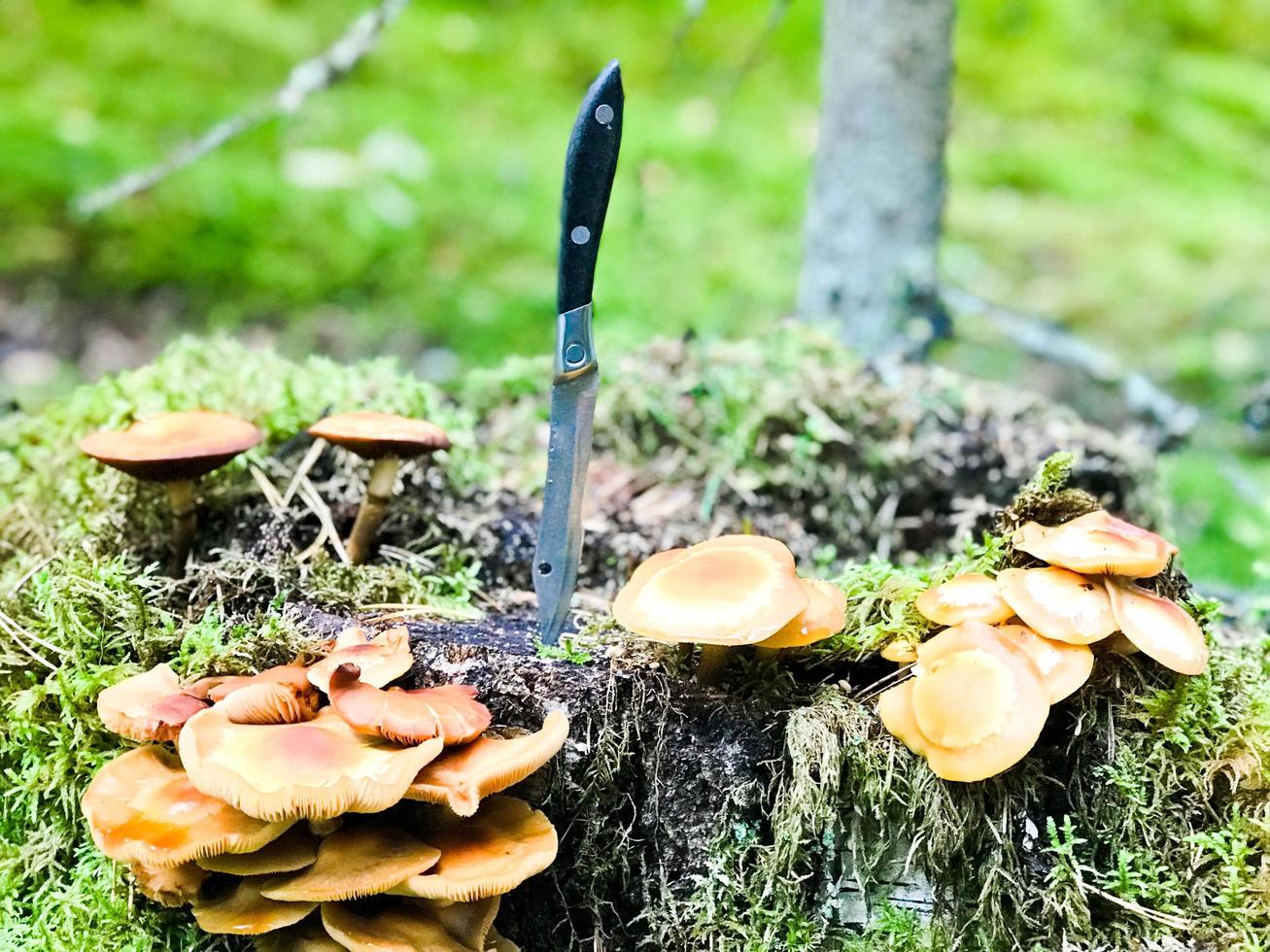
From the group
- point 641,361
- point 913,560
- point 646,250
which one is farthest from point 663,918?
point 646,250

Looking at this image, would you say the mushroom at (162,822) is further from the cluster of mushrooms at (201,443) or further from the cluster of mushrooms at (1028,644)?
the cluster of mushrooms at (1028,644)

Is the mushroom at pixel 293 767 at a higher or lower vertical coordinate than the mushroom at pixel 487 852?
higher

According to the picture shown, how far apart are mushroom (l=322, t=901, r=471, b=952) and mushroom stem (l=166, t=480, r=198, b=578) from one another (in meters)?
1.05

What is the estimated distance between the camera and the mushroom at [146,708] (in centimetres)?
153

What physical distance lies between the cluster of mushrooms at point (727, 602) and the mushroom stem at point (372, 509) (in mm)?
762

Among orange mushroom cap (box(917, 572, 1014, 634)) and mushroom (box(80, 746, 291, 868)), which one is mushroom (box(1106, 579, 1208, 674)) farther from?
mushroom (box(80, 746, 291, 868))

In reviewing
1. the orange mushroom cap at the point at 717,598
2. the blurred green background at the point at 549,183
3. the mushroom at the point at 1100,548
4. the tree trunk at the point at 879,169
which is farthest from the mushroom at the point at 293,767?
the blurred green background at the point at 549,183

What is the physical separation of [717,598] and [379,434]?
0.82 meters

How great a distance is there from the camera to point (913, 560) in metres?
3.03

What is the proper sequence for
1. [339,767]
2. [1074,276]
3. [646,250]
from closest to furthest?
1. [339,767]
2. [646,250]
3. [1074,276]

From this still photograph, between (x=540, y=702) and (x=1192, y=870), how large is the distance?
1.26 meters

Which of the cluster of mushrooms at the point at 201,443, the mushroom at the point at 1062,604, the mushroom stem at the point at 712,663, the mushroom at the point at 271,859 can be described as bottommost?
the mushroom at the point at 271,859

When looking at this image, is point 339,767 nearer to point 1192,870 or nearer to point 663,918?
point 663,918

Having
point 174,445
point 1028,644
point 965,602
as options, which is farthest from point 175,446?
point 1028,644
